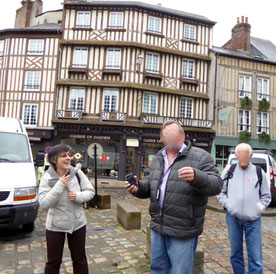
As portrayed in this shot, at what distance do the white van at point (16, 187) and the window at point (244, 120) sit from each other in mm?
16022

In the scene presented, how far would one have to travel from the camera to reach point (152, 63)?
16078mm

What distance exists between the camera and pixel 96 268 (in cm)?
323

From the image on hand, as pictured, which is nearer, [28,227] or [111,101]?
[28,227]

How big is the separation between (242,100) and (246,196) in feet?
53.5

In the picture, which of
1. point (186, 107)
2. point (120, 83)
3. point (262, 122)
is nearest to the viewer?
point (120, 83)

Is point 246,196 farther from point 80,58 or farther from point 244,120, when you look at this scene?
point 244,120

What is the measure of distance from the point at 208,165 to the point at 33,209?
3.35 metres

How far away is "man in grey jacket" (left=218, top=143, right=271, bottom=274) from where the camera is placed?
2.65m

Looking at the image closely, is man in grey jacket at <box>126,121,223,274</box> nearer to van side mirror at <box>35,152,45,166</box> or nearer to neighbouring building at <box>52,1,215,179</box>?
van side mirror at <box>35,152,45,166</box>

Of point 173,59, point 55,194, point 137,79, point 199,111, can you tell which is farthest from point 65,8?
point 55,194

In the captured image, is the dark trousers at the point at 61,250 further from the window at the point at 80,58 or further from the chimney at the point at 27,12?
the chimney at the point at 27,12

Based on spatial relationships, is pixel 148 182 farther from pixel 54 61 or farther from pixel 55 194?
pixel 54 61

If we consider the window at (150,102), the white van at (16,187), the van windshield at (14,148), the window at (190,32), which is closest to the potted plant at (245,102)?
the window at (190,32)

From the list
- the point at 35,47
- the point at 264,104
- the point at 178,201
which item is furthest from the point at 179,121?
the point at 178,201
